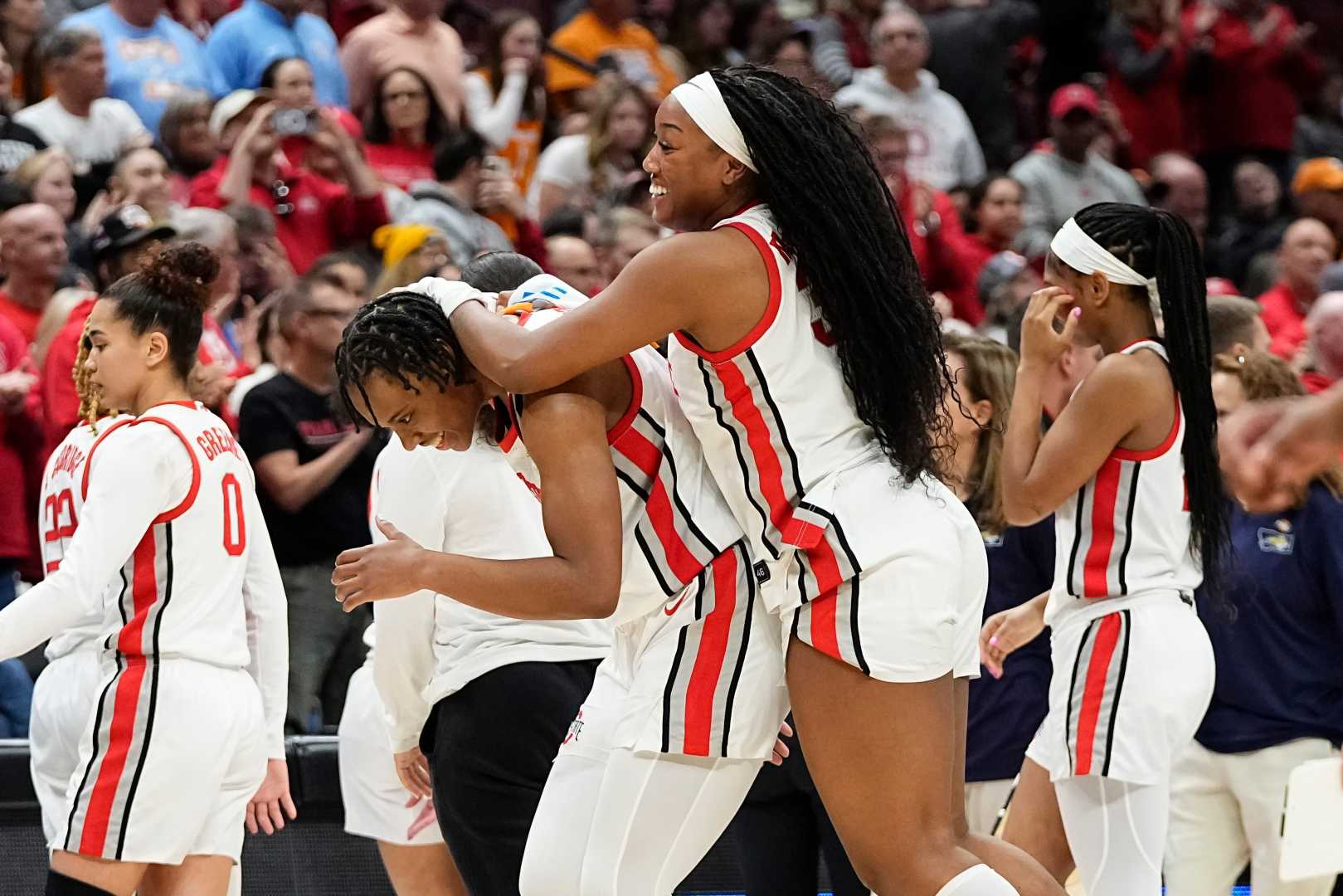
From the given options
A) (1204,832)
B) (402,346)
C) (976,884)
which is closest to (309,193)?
(1204,832)

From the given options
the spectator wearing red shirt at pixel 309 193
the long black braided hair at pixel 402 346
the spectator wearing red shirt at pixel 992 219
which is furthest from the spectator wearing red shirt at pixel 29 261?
the spectator wearing red shirt at pixel 992 219

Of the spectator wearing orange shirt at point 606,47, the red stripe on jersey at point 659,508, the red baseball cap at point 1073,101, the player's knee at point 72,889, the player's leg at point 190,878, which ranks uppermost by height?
the red stripe on jersey at point 659,508

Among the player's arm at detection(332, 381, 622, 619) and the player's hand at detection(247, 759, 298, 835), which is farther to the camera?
the player's hand at detection(247, 759, 298, 835)

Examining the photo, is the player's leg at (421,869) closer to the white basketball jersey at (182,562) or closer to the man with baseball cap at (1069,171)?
the white basketball jersey at (182,562)

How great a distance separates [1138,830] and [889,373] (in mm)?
1381

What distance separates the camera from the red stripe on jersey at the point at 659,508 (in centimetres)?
320

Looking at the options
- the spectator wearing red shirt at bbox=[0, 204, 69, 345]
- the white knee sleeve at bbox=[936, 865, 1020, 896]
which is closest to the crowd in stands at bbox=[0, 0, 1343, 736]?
the spectator wearing red shirt at bbox=[0, 204, 69, 345]

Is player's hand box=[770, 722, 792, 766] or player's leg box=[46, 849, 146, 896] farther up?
player's hand box=[770, 722, 792, 766]

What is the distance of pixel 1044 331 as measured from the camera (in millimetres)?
4129

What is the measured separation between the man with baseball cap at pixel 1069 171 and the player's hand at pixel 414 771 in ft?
21.9

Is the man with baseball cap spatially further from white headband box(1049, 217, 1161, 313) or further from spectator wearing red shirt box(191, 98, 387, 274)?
white headband box(1049, 217, 1161, 313)

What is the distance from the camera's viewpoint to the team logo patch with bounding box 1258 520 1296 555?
4.80 m

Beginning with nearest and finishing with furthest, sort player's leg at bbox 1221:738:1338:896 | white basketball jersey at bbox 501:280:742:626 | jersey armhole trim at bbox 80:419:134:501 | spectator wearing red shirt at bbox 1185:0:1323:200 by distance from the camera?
1. white basketball jersey at bbox 501:280:742:626
2. jersey armhole trim at bbox 80:419:134:501
3. player's leg at bbox 1221:738:1338:896
4. spectator wearing red shirt at bbox 1185:0:1323:200

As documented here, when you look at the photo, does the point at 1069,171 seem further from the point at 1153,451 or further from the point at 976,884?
the point at 976,884
